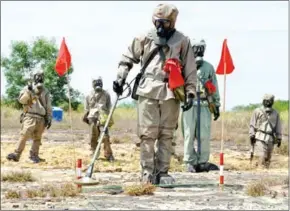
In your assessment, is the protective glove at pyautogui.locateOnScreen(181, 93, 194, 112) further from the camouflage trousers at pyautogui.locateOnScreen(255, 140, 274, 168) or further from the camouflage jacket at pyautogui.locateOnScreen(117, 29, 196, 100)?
the camouflage trousers at pyautogui.locateOnScreen(255, 140, 274, 168)

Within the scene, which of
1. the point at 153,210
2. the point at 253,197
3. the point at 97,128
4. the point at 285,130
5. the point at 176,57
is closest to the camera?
the point at 153,210

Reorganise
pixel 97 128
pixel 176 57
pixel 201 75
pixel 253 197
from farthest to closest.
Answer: pixel 97 128, pixel 201 75, pixel 176 57, pixel 253 197

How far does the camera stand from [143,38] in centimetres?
1115

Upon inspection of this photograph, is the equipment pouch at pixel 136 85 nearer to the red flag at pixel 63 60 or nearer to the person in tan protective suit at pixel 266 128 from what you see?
the red flag at pixel 63 60

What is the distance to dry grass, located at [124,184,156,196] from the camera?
10047 millimetres

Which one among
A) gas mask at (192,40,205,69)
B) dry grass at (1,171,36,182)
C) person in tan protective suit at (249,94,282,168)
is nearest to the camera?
dry grass at (1,171,36,182)

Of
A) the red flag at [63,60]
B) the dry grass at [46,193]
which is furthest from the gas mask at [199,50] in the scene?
the dry grass at [46,193]

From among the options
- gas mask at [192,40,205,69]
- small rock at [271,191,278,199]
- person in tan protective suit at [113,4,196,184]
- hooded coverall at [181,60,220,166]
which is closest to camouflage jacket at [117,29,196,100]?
person in tan protective suit at [113,4,196,184]

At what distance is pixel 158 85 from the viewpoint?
433 inches

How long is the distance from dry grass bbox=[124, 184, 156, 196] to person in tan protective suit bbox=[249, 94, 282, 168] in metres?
7.89

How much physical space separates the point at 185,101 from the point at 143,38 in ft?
3.32

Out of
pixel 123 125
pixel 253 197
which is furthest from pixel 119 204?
pixel 123 125

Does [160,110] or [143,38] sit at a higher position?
[143,38]

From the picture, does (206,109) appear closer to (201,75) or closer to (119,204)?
(201,75)
